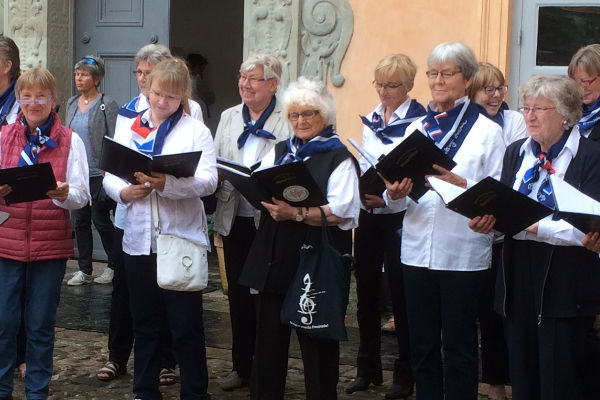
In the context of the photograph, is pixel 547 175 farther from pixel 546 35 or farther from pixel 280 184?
pixel 546 35

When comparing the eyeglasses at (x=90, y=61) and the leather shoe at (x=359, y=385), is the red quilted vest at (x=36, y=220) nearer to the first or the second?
the leather shoe at (x=359, y=385)

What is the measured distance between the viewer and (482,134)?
4871 millimetres

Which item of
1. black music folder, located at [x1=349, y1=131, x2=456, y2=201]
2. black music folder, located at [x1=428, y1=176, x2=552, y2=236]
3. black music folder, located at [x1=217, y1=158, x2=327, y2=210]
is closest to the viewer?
black music folder, located at [x1=428, y1=176, x2=552, y2=236]

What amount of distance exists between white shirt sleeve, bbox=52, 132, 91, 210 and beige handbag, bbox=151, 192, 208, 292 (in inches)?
17.5

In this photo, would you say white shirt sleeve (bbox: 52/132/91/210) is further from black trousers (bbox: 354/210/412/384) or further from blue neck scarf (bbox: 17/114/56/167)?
black trousers (bbox: 354/210/412/384)

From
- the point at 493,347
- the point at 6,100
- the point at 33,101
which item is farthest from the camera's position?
the point at 6,100

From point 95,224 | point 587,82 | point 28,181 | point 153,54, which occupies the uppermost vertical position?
point 153,54

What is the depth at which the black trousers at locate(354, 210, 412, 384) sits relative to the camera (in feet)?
19.2

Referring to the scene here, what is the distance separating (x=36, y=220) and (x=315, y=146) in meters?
1.53

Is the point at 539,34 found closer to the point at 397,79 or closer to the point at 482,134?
the point at 397,79

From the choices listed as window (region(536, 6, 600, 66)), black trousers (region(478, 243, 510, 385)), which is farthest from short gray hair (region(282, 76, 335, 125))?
window (region(536, 6, 600, 66))

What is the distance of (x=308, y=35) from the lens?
8.55 metres

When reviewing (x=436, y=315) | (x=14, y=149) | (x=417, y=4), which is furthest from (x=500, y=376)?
(x=417, y=4)

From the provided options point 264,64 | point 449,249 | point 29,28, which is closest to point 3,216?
point 264,64
